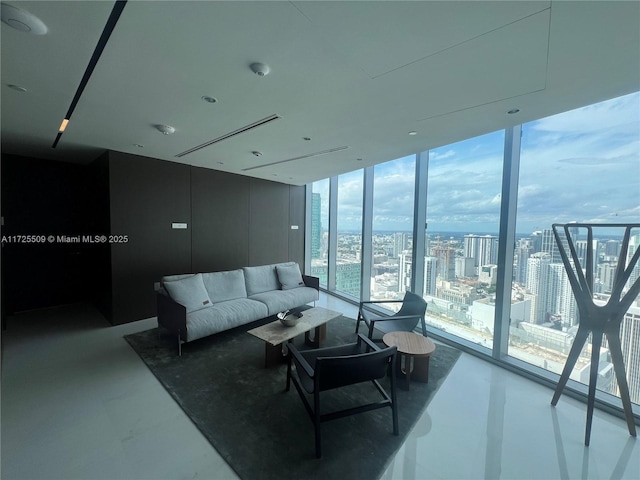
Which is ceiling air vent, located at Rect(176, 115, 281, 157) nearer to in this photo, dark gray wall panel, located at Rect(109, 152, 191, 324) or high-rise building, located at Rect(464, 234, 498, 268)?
dark gray wall panel, located at Rect(109, 152, 191, 324)

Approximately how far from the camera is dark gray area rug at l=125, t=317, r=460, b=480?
163 cm

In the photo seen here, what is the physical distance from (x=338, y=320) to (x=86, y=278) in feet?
16.3

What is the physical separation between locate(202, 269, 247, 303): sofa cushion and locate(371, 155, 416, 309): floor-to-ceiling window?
2.54 meters

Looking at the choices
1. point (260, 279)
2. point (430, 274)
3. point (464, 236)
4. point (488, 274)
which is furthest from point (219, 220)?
point (488, 274)

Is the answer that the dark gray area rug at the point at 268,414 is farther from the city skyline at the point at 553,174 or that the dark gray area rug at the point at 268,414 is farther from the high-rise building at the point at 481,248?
the city skyline at the point at 553,174

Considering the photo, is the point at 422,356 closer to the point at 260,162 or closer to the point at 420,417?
the point at 420,417

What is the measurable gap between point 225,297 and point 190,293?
636 mm

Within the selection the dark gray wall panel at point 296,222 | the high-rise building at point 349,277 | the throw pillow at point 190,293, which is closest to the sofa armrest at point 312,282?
the high-rise building at point 349,277

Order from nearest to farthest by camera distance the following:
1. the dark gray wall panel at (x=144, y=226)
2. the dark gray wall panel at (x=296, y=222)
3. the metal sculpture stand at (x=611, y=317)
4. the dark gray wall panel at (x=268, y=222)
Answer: the metal sculpture stand at (x=611, y=317) → the dark gray wall panel at (x=144, y=226) → the dark gray wall panel at (x=268, y=222) → the dark gray wall panel at (x=296, y=222)

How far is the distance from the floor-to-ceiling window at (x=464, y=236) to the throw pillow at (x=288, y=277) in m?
2.38

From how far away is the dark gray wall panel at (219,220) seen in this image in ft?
14.9

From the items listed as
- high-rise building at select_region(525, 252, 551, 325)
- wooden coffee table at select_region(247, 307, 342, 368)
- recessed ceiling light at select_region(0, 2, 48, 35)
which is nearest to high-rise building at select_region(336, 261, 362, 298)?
wooden coffee table at select_region(247, 307, 342, 368)

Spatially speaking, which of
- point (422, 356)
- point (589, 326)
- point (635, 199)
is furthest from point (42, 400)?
point (635, 199)

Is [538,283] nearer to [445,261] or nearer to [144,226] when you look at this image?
[445,261]
